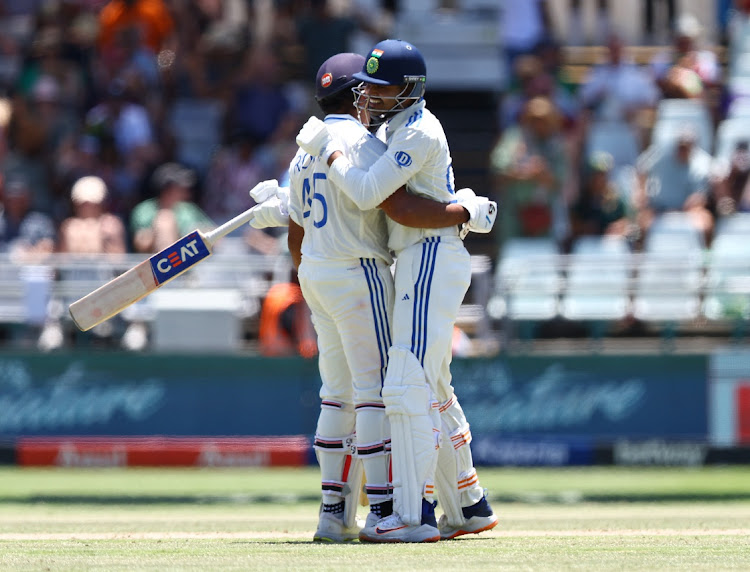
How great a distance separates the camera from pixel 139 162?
1397cm

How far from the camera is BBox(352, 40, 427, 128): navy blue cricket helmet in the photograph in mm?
6219

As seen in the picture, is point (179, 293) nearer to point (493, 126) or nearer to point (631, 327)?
point (631, 327)

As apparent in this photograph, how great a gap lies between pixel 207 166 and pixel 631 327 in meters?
4.74

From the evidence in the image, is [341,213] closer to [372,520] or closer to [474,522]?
[372,520]

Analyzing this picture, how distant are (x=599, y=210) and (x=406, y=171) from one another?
7368 mm

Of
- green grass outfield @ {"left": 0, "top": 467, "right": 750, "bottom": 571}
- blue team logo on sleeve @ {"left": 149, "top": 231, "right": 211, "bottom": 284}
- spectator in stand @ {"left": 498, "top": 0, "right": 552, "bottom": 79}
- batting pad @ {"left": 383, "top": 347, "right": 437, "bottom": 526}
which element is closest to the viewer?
green grass outfield @ {"left": 0, "top": 467, "right": 750, "bottom": 571}

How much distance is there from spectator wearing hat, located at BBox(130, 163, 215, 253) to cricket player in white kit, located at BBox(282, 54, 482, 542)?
6.13 meters

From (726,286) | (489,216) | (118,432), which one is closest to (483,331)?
(726,286)

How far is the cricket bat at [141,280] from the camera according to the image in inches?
260

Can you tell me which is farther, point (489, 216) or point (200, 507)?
point (200, 507)

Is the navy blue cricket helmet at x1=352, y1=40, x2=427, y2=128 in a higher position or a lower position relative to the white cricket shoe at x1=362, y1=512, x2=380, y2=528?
higher

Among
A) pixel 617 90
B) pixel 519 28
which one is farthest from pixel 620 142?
pixel 519 28

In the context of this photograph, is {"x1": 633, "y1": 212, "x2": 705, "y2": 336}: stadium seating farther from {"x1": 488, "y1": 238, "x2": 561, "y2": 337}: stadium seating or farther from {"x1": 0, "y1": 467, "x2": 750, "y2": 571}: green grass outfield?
{"x1": 0, "y1": 467, "x2": 750, "y2": 571}: green grass outfield

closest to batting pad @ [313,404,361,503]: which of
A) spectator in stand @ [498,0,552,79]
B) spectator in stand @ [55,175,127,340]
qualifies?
spectator in stand @ [55,175,127,340]
